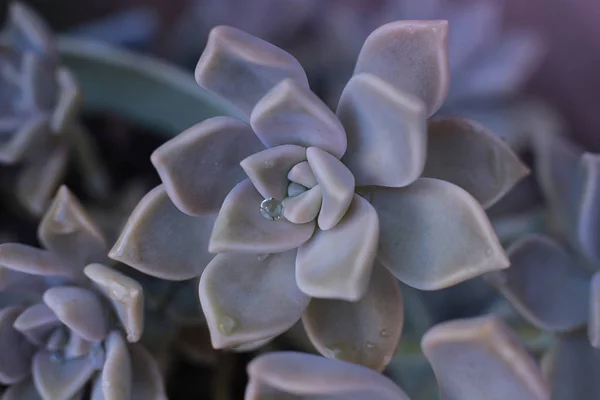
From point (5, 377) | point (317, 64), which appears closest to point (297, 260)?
point (5, 377)

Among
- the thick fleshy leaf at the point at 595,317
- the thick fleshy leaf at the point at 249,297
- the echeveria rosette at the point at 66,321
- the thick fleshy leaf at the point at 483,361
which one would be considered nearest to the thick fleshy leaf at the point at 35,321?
the echeveria rosette at the point at 66,321

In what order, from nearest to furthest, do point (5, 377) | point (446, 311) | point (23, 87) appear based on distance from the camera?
point (5, 377) < point (23, 87) < point (446, 311)

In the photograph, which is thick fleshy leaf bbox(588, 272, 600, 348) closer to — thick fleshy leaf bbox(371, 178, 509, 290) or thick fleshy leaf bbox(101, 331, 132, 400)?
thick fleshy leaf bbox(371, 178, 509, 290)

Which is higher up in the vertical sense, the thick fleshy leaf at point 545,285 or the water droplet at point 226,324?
the water droplet at point 226,324

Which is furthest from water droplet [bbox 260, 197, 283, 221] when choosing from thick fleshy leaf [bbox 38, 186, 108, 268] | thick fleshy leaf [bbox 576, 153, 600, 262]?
thick fleshy leaf [bbox 576, 153, 600, 262]

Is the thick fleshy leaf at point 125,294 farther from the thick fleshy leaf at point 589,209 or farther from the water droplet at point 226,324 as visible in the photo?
the thick fleshy leaf at point 589,209

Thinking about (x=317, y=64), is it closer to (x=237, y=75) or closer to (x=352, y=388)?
(x=237, y=75)

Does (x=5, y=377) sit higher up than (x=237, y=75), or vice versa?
(x=237, y=75)

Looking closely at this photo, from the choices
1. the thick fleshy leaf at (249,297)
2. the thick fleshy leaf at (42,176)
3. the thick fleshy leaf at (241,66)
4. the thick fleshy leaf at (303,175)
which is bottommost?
the thick fleshy leaf at (42,176)
